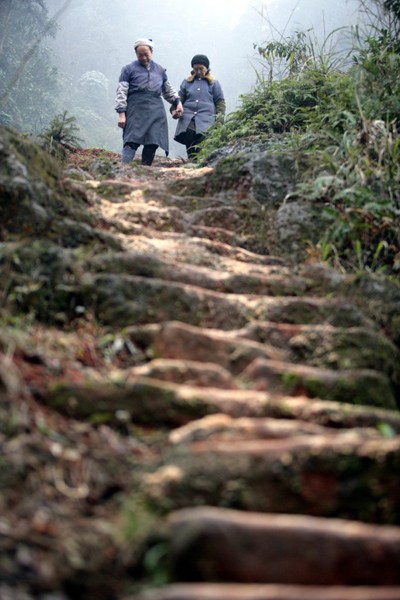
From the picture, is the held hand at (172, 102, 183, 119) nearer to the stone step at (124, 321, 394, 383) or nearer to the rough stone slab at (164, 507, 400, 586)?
the stone step at (124, 321, 394, 383)

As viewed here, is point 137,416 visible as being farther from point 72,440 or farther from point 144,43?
point 144,43

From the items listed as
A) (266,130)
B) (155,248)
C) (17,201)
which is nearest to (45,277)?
(17,201)

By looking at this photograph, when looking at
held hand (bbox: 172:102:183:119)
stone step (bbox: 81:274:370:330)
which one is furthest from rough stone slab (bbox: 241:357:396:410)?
held hand (bbox: 172:102:183:119)

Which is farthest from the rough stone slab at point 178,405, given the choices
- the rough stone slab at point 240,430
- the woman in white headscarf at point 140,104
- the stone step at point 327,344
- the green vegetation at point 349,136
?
the woman in white headscarf at point 140,104

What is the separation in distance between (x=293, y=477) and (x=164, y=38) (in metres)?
63.0

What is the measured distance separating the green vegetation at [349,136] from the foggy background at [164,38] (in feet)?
106

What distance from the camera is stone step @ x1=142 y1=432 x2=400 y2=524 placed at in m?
1.77

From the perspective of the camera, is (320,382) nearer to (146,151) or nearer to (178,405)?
(178,405)

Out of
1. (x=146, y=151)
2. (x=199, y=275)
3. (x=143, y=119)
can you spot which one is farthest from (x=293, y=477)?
(x=146, y=151)

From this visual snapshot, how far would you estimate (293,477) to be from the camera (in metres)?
1.81

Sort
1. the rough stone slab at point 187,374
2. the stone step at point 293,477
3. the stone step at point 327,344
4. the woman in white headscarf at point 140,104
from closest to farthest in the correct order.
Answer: the stone step at point 293,477 < the rough stone slab at point 187,374 < the stone step at point 327,344 < the woman in white headscarf at point 140,104

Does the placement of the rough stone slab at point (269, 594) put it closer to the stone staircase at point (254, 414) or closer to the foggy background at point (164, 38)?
the stone staircase at point (254, 414)

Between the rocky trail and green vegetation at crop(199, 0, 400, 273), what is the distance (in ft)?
2.83

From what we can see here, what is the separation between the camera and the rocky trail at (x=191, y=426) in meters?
1.49
